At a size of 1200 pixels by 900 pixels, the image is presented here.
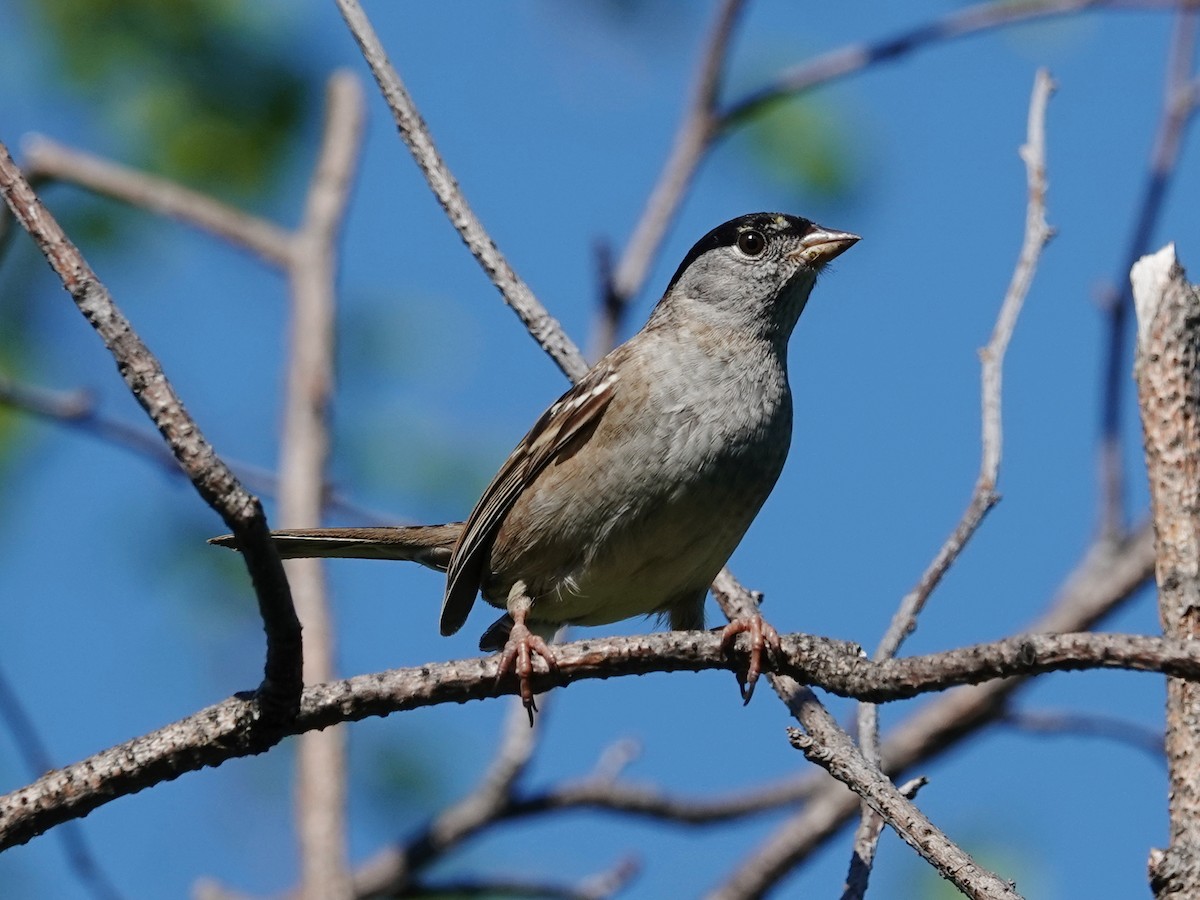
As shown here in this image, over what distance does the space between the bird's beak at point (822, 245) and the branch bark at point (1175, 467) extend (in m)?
1.83

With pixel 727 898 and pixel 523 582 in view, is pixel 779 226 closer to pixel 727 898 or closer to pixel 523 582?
pixel 523 582

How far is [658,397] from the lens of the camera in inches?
196

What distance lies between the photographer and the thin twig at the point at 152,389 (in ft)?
8.46

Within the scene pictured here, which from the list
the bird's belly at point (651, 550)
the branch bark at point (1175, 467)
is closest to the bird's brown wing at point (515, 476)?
the bird's belly at point (651, 550)

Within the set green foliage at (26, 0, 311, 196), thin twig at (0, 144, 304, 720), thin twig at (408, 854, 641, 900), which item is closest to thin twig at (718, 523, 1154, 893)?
thin twig at (408, 854, 641, 900)

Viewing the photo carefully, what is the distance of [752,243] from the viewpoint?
593 cm

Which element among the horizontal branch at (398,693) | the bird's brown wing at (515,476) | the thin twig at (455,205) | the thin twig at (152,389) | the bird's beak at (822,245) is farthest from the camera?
the bird's beak at (822,245)

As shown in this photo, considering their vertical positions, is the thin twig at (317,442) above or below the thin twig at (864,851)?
above

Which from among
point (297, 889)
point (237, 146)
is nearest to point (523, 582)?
point (297, 889)

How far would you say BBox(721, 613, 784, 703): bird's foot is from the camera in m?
3.30

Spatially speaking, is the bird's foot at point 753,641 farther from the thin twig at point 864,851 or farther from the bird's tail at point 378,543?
the bird's tail at point 378,543

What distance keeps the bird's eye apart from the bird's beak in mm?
133

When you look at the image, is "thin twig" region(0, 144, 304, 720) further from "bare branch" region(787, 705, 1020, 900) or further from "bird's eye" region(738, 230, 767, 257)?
"bird's eye" region(738, 230, 767, 257)

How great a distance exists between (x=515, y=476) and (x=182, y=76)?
3014mm
